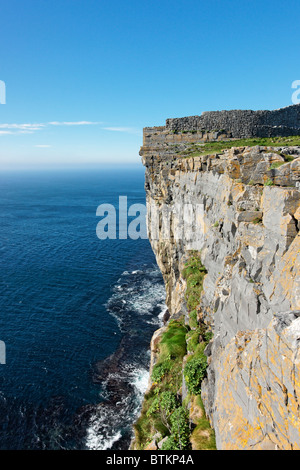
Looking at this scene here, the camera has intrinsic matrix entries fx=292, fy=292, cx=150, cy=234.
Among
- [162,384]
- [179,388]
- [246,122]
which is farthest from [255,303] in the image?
[246,122]

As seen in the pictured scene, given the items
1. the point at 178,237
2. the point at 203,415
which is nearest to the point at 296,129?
the point at 178,237

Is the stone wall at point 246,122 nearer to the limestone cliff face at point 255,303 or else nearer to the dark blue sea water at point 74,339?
the limestone cliff face at point 255,303

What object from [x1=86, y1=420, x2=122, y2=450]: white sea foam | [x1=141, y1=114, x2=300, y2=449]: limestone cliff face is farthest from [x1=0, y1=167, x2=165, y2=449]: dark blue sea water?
[x1=141, y1=114, x2=300, y2=449]: limestone cliff face

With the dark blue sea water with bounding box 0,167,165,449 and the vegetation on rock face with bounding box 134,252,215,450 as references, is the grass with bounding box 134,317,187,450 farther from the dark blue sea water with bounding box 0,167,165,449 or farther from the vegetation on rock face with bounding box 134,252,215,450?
the dark blue sea water with bounding box 0,167,165,449

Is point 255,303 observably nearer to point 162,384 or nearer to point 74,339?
point 162,384

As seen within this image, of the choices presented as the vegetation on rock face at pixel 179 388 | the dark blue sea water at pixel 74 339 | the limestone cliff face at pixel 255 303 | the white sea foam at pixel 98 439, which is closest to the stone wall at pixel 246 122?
the limestone cliff face at pixel 255 303

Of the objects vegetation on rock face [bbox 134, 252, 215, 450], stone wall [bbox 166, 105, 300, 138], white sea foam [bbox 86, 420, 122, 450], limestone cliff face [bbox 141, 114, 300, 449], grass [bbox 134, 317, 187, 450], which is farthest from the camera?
stone wall [bbox 166, 105, 300, 138]

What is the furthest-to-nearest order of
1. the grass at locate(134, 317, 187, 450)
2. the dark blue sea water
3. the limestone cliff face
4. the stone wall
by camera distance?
the stone wall, the dark blue sea water, the grass at locate(134, 317, 187, 450), the limestone cliff face
